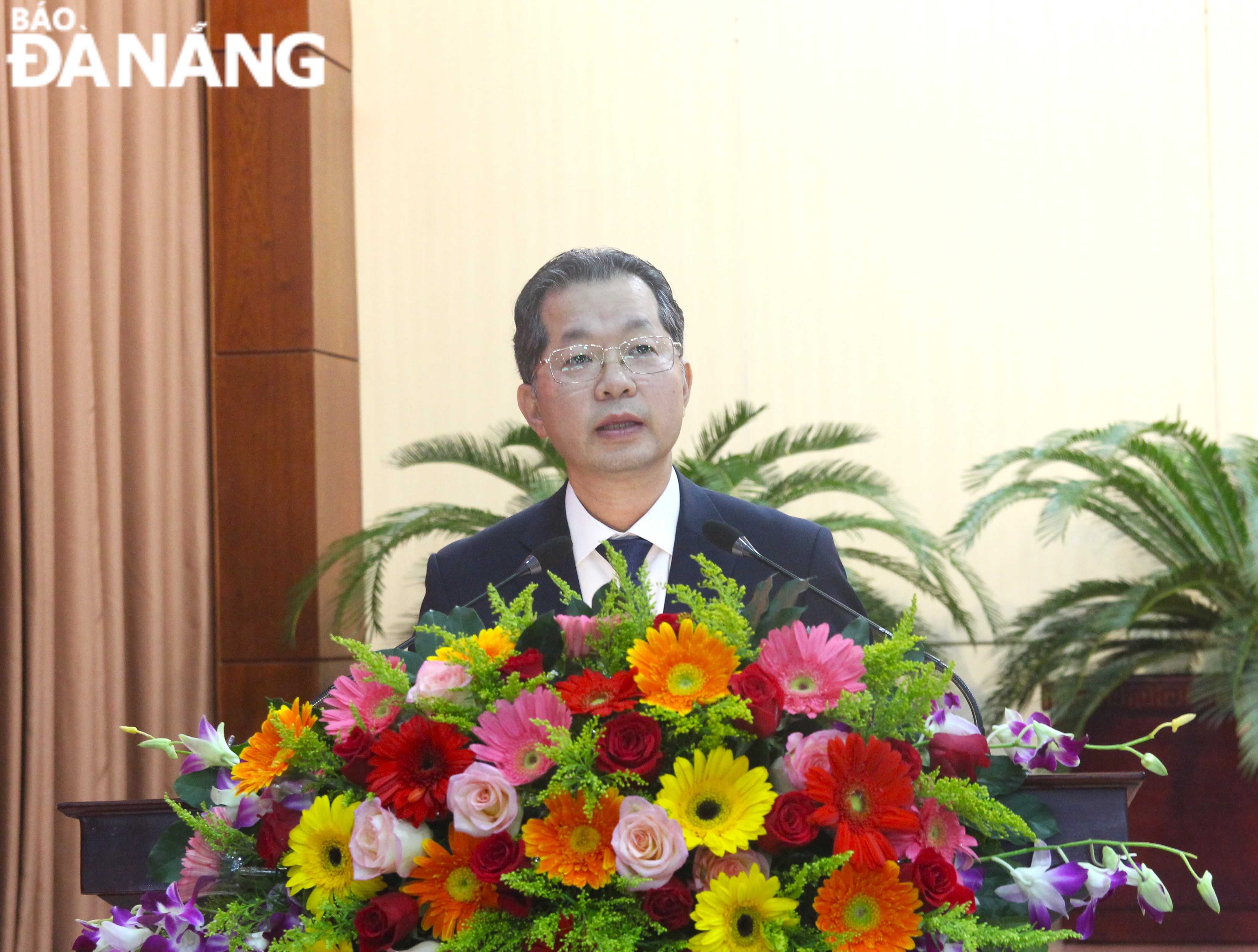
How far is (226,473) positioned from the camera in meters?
5.58

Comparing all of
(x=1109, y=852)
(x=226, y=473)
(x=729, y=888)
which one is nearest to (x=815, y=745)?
(x=729, y=888)

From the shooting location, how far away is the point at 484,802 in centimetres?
99

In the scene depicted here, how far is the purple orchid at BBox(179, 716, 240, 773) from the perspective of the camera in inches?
47.7

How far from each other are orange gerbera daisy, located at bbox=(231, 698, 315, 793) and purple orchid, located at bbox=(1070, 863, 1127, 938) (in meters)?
0.62

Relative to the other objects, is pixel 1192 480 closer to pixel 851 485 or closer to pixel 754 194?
pixel 851 485

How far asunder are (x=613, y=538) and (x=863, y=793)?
3.55ft

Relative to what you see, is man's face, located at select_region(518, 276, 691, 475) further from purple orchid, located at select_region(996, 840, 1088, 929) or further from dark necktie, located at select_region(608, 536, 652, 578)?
purple orchid, located at select_region(996, 840, 1088, 929)

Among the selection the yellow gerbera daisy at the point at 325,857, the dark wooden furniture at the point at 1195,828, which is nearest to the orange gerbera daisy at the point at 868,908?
the yellow gerbera daisy at the point at 325,857

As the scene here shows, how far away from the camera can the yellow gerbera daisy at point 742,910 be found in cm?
95

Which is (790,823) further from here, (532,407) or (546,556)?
(532,407)

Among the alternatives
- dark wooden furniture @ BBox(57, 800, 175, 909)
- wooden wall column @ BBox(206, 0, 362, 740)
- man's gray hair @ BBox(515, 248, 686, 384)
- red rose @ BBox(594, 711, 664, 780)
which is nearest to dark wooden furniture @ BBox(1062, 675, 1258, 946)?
wooden wall column @ BBox(206, 0, 362, 740)

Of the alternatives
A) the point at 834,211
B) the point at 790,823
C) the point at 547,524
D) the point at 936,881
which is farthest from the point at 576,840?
the point at 834,211

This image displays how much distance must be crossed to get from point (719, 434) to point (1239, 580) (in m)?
1.93

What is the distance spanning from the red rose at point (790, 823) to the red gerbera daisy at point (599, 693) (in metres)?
0.13
